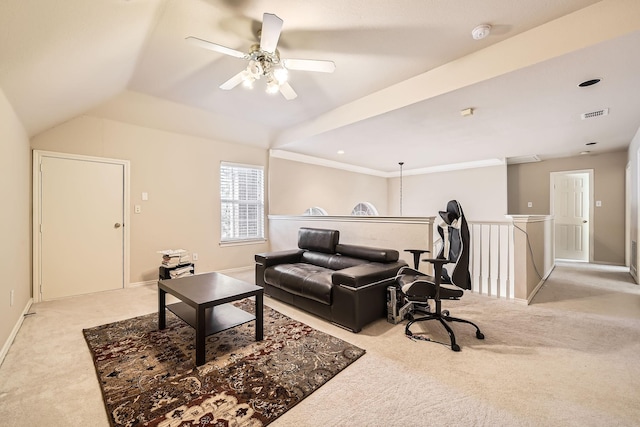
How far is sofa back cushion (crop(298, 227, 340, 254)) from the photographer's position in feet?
11.6

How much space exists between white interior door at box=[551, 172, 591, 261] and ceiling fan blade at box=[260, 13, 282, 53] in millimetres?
7178

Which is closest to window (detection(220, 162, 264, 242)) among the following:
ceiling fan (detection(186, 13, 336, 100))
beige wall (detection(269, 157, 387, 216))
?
beige wall (detection(269, 157, 387, 216))

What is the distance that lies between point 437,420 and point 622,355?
1.84 meters

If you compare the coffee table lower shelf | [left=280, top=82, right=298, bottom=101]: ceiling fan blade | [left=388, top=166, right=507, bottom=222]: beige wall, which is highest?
[left=280, top=82, right=298, bottom=101]: ceiling fan blade

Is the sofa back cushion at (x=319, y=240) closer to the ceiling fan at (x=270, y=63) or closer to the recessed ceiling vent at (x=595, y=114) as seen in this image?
the ceiling fan at (x=270, y=63)

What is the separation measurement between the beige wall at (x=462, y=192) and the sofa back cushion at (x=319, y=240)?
406 centimetres

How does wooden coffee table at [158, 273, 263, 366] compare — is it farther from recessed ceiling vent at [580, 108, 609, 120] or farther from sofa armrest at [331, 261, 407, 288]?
recessed ceiling vent at [580, 108, 609, 120]

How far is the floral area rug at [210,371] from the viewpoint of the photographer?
1462mm

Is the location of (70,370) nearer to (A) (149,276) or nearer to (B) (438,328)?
(A) (149,276)

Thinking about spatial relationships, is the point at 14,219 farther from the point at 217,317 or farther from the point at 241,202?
the point at 241,202

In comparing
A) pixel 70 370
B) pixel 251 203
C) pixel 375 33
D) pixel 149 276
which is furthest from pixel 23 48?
pixel 251 203

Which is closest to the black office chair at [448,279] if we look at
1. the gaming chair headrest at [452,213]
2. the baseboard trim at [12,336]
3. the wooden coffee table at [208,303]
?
the gaming chair headrest at [452,213]

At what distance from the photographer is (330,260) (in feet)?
11.2

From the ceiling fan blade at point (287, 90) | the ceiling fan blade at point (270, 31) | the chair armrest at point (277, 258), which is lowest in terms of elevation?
the chair armrest at point (277, 258)
